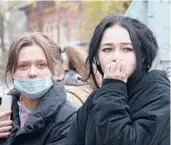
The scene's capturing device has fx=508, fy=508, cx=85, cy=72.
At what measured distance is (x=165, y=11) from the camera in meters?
4.05

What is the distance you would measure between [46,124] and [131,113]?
0.80 meters

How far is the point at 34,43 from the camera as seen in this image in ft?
10.1

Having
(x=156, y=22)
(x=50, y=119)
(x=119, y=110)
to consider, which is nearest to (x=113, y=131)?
(x=119, y=110)

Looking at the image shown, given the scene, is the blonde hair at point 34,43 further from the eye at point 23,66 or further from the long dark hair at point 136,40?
the long dark hair at point 136,40

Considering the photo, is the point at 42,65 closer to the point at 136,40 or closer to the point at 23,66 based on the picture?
the point at 23,66

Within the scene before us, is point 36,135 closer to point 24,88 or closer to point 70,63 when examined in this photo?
point 24,88

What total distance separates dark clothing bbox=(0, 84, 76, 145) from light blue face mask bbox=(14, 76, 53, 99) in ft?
0.23

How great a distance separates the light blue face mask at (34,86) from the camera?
118 inches

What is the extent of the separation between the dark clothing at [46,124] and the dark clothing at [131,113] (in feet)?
1.85

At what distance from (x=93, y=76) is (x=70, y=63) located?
2155 mm

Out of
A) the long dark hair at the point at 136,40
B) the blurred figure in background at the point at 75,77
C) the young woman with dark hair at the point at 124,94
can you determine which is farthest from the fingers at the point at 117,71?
the blurred figure in background at the point at 75,77

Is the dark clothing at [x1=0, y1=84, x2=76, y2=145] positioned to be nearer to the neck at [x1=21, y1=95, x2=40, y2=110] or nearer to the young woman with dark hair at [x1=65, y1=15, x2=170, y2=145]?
the neck at [x1=21, y1=95, x2=40, y2=110]

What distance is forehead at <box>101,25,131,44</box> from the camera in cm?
233

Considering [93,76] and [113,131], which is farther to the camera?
[93,76]
